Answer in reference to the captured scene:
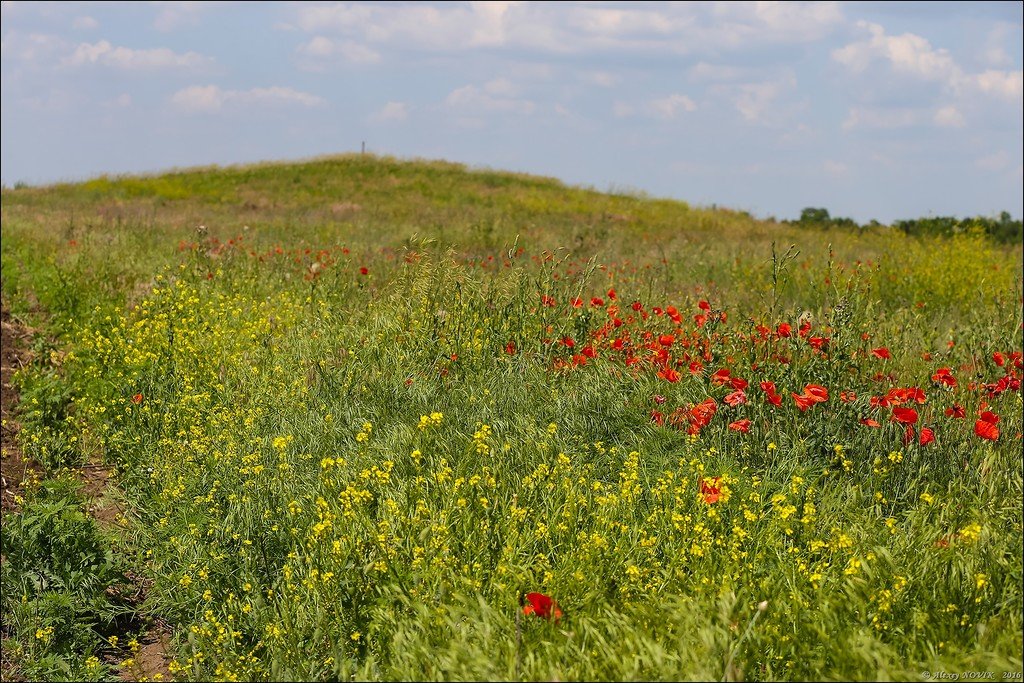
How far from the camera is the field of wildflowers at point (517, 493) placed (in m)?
3.07

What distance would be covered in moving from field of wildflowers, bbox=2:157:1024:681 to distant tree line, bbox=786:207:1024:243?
6.57 meters

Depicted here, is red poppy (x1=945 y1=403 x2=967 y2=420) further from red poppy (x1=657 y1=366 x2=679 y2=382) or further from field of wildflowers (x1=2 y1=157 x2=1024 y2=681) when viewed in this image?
red poppy (x1=657 y1=366 x2=679 y2=382)

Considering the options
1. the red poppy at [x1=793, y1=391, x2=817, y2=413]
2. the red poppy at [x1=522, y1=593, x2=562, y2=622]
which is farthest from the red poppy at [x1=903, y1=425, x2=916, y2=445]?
the red poppy at [x1=522, y1=593, x2=562, y2=622]

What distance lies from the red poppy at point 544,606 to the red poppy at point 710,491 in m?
0.81

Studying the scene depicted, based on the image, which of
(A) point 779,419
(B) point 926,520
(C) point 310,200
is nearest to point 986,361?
(A) point 779,419

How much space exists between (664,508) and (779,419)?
1.08 m

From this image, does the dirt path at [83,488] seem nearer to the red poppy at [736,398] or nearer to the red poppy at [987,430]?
the red poppy at [736,398]

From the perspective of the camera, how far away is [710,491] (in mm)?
3760

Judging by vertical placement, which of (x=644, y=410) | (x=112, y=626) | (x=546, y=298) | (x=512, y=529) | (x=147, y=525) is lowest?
(x=112, y=626)

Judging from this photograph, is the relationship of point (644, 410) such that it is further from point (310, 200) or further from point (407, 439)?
point (310, 200)

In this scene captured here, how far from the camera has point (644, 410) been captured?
4910mm

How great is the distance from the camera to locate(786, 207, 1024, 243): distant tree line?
548 inches

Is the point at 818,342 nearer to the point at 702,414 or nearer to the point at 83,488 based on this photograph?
the point at 702,414

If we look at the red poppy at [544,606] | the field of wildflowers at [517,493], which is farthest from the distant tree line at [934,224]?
the red poppy at [544,606]
